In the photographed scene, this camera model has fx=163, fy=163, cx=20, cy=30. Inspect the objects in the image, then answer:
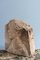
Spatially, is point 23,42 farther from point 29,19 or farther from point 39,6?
point 39,6

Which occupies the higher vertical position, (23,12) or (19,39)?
(23,12)

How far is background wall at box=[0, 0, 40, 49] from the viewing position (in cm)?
134

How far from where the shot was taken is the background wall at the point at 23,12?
1338 millimetres

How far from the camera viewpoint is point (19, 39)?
42.4 inches

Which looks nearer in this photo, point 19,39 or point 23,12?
point 19,39

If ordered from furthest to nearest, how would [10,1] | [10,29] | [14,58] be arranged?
[10,1], [10,29], [14,58]

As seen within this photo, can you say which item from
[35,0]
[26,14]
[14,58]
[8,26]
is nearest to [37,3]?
[35,0]

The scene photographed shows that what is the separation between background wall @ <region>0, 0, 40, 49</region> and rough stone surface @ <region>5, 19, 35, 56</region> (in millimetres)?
187

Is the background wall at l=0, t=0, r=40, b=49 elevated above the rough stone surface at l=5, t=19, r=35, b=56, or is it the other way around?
the background wall at l=0, t=0, r=40, b=49

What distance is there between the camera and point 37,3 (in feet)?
4.53

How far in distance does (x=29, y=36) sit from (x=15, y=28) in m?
0.11

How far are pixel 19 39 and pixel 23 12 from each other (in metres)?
0.36

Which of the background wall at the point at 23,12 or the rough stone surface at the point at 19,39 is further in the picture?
the background wall at the point at 23,12

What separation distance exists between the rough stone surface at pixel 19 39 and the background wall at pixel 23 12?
0.19 m
